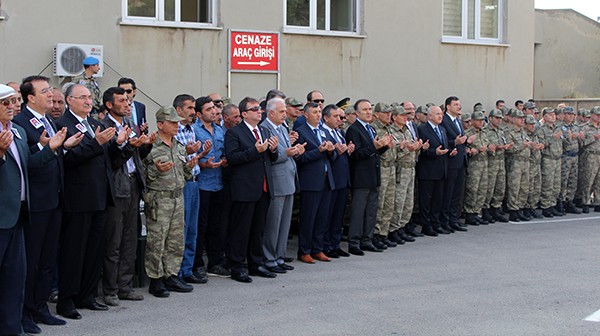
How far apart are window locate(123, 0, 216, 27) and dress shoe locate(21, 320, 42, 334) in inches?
283

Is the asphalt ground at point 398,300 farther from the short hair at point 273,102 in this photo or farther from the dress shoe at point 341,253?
the short hair at point 273,102

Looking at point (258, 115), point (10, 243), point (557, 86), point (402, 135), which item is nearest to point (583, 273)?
point (402, 135)

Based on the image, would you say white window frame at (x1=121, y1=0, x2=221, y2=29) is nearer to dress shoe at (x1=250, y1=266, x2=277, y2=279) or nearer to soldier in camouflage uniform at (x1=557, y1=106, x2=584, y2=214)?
dress shoe at (x1=250, y1=266, x2=277, y2=279)

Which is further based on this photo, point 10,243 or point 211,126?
point 211,126

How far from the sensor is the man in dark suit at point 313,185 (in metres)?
10.1

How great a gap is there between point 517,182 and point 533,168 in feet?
2.04

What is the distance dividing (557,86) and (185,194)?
21479 mm

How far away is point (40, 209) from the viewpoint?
6781mm

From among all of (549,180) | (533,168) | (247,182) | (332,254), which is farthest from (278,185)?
(549,180)

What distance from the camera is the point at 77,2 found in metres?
12.6

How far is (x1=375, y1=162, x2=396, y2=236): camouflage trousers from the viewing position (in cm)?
1123

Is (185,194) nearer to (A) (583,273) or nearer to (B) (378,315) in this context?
(B) (378,315)

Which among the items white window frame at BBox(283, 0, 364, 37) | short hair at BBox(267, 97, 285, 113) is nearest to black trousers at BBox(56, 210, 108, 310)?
short hair at BBox(267, 97, 285, 113)

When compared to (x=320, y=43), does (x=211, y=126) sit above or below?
below
